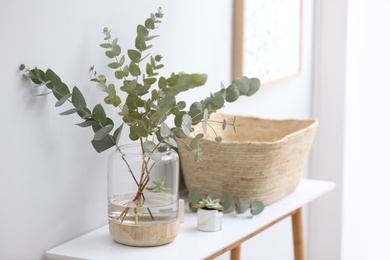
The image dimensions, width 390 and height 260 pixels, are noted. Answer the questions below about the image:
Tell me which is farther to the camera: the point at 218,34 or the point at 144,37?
the point at 218,34

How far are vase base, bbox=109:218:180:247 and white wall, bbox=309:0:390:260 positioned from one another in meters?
1.39

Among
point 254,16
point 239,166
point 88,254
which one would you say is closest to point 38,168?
point 88,254

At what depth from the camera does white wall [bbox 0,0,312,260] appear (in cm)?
156

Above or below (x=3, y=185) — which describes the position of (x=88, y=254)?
below

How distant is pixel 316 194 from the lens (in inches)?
88.1

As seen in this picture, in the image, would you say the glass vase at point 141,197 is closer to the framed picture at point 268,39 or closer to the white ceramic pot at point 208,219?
the white ceramic pot at point 208,219

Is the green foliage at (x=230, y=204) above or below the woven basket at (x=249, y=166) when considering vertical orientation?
below

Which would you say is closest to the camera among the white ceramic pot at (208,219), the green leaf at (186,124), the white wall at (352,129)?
the green leaf at (186,124)

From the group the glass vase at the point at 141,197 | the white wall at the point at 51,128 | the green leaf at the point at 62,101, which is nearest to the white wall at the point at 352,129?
the white wall at the point at 51,128

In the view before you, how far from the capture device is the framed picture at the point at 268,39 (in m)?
2.37

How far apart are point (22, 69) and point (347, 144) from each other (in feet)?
5.58

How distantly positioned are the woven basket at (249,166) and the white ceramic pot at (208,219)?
5.8 inches

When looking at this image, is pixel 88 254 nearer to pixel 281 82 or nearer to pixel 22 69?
pixel 22 69

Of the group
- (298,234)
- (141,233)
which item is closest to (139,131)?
(141,233)
